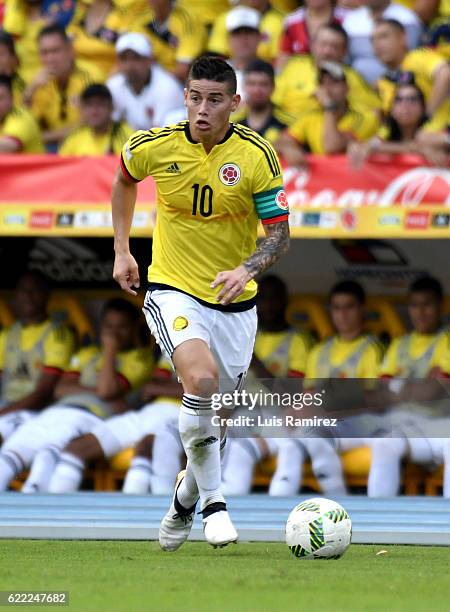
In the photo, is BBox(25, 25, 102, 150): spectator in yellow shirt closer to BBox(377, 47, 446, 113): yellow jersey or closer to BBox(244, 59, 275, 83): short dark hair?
BBox(244, 59, 275, 83): short dark hair

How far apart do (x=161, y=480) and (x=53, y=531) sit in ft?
9.69

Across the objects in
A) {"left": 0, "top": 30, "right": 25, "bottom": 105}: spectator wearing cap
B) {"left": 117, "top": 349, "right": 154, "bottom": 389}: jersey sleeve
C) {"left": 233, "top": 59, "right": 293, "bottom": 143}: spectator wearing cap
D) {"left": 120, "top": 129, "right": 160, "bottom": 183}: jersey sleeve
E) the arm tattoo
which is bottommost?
{"left": 117, "top": 349, "right": 154, "bottom": 389}: jersey sleeve

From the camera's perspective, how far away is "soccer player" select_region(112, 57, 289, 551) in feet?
20.1

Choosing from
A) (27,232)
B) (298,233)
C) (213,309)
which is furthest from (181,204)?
(27,232)

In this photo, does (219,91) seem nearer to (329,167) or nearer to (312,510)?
(312,510)

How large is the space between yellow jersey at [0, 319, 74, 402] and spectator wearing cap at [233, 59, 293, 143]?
2403 millimetres

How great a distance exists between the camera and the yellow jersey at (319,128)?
10266 millimetres

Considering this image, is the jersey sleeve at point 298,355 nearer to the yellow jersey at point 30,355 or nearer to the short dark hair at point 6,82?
the yellow jersey at point 30,355

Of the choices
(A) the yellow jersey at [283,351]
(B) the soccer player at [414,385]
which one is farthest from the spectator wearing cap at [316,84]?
(A) the yellow jersey at [283,351]

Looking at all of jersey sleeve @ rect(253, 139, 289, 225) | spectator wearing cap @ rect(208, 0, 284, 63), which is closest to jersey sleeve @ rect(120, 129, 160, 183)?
jersey sleeve @ rect(253, 139, 289, 225)

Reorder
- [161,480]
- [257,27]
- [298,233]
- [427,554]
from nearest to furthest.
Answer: [427,554], [298,233], [161,480], [257,27]

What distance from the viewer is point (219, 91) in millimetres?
6129

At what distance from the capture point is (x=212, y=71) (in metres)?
6.12

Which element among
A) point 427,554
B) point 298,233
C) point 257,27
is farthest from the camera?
point 257,27
